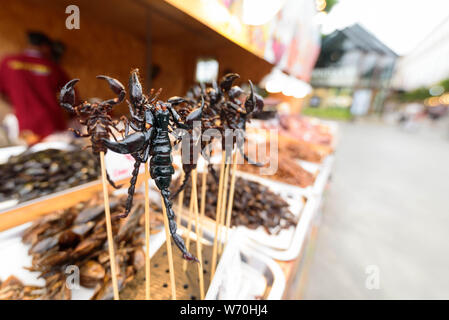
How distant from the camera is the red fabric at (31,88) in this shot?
81.4 inches

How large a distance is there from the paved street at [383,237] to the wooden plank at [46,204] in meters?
1.76

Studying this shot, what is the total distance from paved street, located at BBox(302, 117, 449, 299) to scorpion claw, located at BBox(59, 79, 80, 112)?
1.94m

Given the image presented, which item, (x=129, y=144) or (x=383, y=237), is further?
(x=383, y=237)

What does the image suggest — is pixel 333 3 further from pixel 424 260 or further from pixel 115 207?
pixel 115 207

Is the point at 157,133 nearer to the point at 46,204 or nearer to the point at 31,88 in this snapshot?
the point at 46,204

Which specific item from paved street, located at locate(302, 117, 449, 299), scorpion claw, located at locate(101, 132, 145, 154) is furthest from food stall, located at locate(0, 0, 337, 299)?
paved street, located at locate(302, 117, 449, 299)

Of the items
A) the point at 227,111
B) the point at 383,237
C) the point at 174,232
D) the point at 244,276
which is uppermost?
the point at 227,111

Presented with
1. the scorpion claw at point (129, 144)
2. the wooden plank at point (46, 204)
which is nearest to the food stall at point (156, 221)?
the wooden plank at point (46, 204)

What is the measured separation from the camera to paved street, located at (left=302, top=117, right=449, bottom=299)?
1.73 meters

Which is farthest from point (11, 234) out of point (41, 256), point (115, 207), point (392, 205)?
point (392, 205)

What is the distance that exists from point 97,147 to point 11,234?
707mm

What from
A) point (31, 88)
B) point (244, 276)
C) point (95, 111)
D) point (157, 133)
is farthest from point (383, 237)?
point (31, 88)

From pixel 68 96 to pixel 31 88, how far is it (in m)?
2.49

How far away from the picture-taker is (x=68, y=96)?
47 cm
